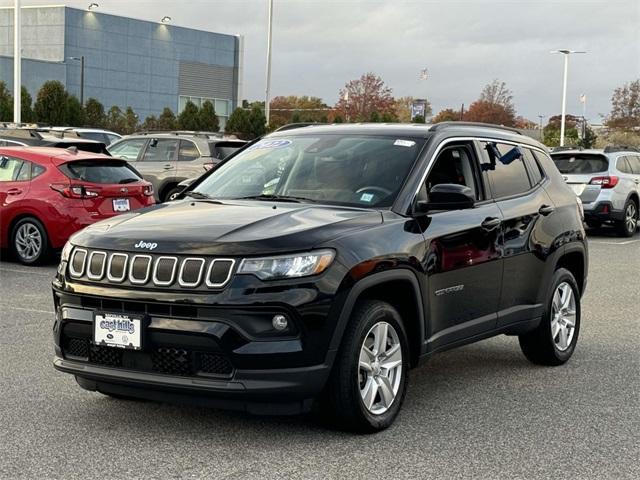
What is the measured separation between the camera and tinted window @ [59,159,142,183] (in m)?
12.8

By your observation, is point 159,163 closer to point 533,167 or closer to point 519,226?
point 533,167

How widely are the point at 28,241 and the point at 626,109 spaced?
192ft

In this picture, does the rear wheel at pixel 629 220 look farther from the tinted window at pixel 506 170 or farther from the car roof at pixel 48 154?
the tinted window at pixel 506 170

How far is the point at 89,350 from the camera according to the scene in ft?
16.7

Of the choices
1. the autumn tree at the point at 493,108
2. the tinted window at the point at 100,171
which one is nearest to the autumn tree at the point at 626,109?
the autumn tree at the point at 493,108

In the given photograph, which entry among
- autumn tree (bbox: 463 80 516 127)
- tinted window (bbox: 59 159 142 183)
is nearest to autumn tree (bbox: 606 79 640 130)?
autumn tree (bbox: 463 80 516 127)

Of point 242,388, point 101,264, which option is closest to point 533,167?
point 242,388

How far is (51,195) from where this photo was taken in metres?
12.6

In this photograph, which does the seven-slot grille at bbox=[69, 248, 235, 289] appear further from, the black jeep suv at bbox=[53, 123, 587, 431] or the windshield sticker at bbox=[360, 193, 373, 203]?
the windshield sticker at bbox=[360, 193, 373, 203]

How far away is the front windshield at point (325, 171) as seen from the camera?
585 centimetres

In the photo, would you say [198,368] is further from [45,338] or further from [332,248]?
[45,338]

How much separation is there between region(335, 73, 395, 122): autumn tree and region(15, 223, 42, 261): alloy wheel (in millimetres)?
74022

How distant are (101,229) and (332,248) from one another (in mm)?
1330

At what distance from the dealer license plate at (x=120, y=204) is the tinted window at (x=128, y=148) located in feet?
23.1
